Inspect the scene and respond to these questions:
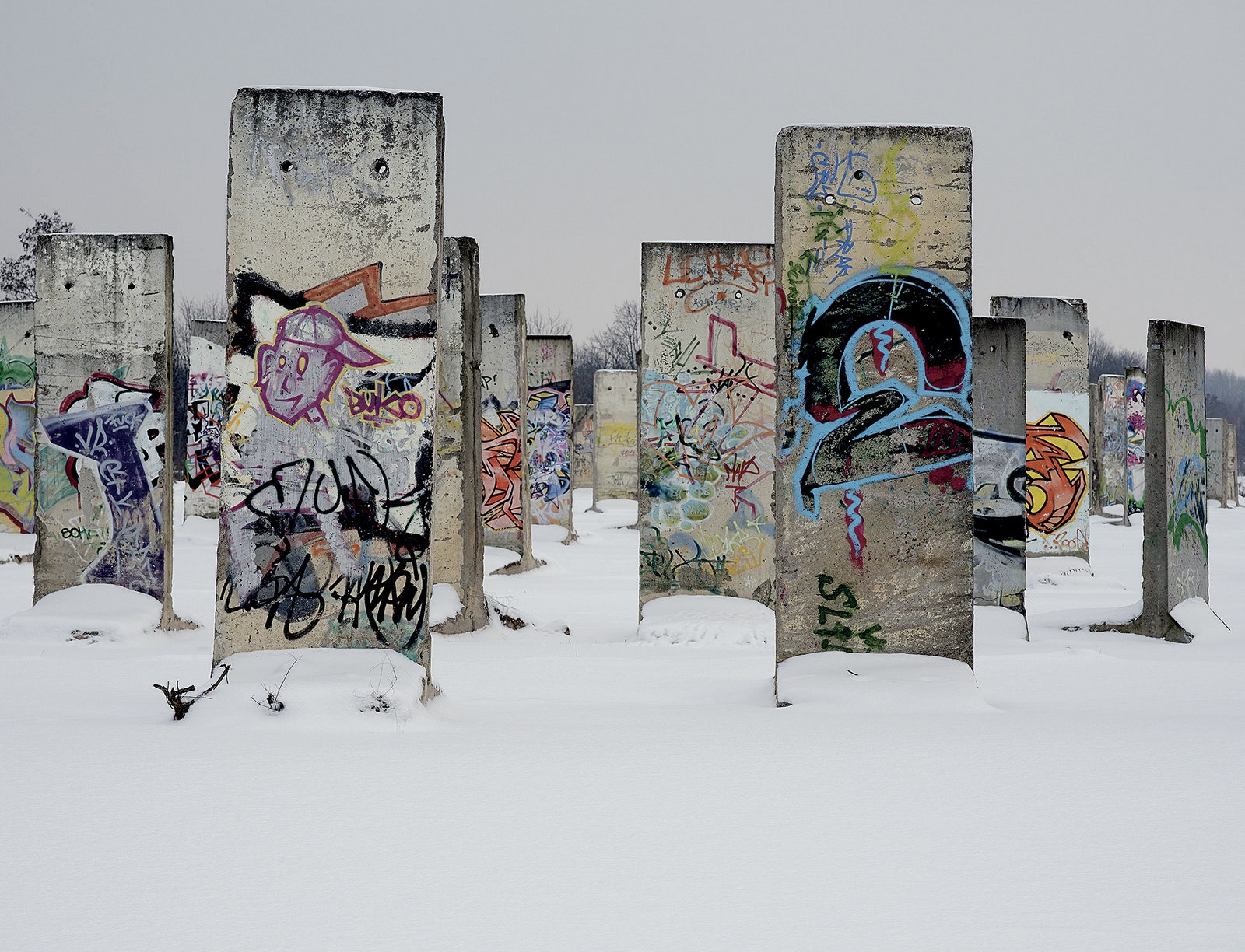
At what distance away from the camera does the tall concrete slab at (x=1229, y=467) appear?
27891mm

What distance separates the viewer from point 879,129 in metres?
5.46

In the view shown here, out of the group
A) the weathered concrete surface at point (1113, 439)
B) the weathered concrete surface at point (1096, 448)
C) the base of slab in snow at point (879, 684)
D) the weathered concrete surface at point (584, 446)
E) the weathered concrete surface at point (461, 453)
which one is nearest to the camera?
the base of slab in snow at point (879, 684)

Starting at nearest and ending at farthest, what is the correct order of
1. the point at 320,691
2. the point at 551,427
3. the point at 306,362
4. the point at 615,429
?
the point at 320,691 < the point at 306,362 < the point at 551,427 < the point at 615,429

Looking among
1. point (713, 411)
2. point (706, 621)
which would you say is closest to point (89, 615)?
point (706, 621)

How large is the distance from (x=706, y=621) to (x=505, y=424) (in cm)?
547

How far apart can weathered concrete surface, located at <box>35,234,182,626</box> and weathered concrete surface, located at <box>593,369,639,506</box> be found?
16.0 meters

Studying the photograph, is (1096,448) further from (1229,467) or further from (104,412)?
(104,412)

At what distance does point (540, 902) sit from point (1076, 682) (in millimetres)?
4181

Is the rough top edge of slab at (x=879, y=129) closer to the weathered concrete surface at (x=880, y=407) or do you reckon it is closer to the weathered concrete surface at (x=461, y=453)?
the weathered concrete surface at (x=880, y=407)

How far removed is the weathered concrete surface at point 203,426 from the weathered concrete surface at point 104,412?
263 inches

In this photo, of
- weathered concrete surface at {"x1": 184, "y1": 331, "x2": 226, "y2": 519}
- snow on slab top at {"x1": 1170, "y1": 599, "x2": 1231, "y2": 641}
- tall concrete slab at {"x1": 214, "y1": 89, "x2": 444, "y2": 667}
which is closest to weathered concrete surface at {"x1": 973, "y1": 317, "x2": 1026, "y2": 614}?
snow on slab top at {"x1": 1170, "y1": 599, "x2": 1231, "y2": 641}

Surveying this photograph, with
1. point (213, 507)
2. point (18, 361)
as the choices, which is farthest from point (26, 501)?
point (213, 507)

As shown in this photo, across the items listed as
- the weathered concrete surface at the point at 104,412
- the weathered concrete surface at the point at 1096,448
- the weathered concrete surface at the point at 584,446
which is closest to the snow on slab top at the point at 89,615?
the weathered concrete surface at the point at 104,412

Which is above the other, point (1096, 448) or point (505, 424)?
point (1096, 448)
